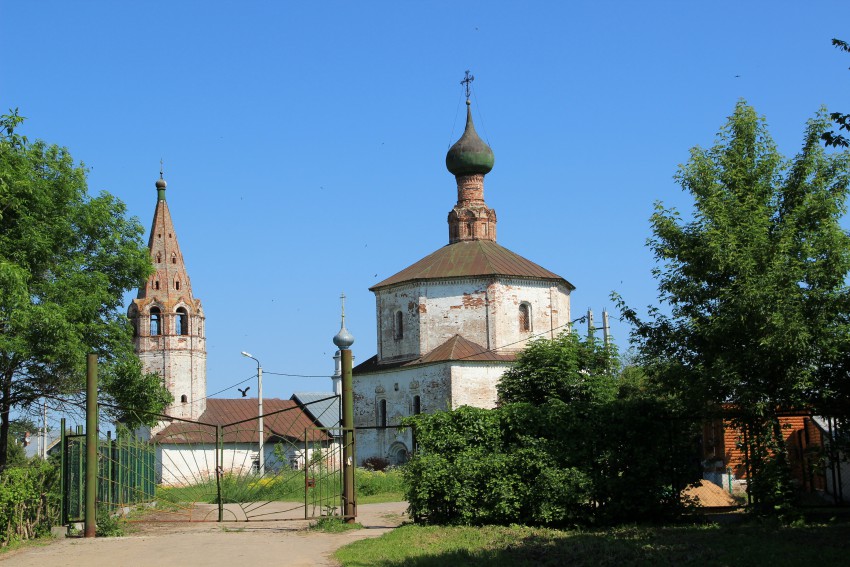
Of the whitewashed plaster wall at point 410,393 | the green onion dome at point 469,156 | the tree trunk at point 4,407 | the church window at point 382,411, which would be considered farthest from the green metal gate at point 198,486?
the green onion dome at point 469,156

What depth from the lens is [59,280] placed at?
2103cm

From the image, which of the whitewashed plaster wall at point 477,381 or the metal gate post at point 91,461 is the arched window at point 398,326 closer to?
the whitewashed plaster wall at point 477,381

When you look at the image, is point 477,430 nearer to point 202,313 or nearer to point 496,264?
point 496,264

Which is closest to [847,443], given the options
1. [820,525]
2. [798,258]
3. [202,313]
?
[820,525]

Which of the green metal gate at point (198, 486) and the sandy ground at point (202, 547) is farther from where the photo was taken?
the green metal gate at point (198, 486)

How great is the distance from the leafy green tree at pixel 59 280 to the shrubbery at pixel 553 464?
26.6 ft

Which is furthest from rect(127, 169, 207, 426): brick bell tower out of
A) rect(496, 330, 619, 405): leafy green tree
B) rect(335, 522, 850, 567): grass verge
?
rect(335, 522, 850, 567): grass verge

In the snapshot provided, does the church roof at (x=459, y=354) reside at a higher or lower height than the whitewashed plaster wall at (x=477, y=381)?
higher

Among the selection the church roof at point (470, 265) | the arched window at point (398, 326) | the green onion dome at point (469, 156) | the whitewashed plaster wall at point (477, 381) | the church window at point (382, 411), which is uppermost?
the green onion dome at point (469, 156)

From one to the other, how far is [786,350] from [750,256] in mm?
1558

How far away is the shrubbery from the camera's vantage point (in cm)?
1513

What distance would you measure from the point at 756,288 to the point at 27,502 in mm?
11364

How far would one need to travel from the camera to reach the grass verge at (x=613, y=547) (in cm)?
1148

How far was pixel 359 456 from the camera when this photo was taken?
47.8m
